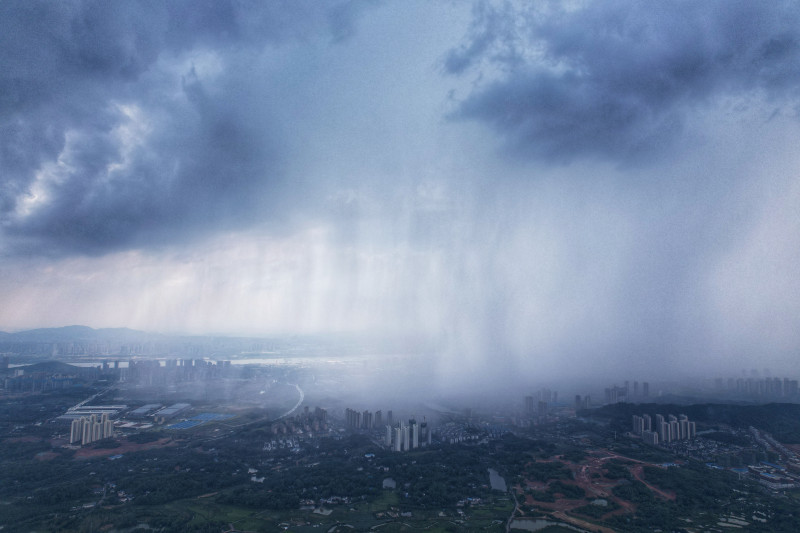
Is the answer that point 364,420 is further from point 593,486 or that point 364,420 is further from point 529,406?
point 593,486

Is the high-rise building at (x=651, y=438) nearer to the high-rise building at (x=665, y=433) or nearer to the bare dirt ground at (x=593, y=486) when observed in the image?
the high-rise building at (x=665, y=433)

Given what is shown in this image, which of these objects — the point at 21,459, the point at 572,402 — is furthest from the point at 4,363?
the point at 572,402

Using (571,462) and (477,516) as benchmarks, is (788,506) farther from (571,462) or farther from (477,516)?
(477,516)

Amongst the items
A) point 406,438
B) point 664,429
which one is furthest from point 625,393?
point 406,438

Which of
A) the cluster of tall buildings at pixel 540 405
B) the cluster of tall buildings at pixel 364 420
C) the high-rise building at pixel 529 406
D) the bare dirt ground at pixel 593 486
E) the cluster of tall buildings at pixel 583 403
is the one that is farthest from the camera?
the cluster of tall buildings at pixel 583 403

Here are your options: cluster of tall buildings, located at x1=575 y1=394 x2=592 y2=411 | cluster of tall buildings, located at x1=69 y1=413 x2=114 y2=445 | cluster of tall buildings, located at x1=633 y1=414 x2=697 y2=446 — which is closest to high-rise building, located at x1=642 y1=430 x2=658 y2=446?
cluster of tall buildings, located at x1=633 y1=414 x2=697 y2=446

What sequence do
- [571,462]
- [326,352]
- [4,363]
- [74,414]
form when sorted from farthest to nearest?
[326,352] < [4,363] < [74,414] < [571,462]

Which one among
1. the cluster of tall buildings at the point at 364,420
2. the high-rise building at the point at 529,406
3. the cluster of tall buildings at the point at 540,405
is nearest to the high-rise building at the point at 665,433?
the cluster of tall buildings at the point at 540,405
